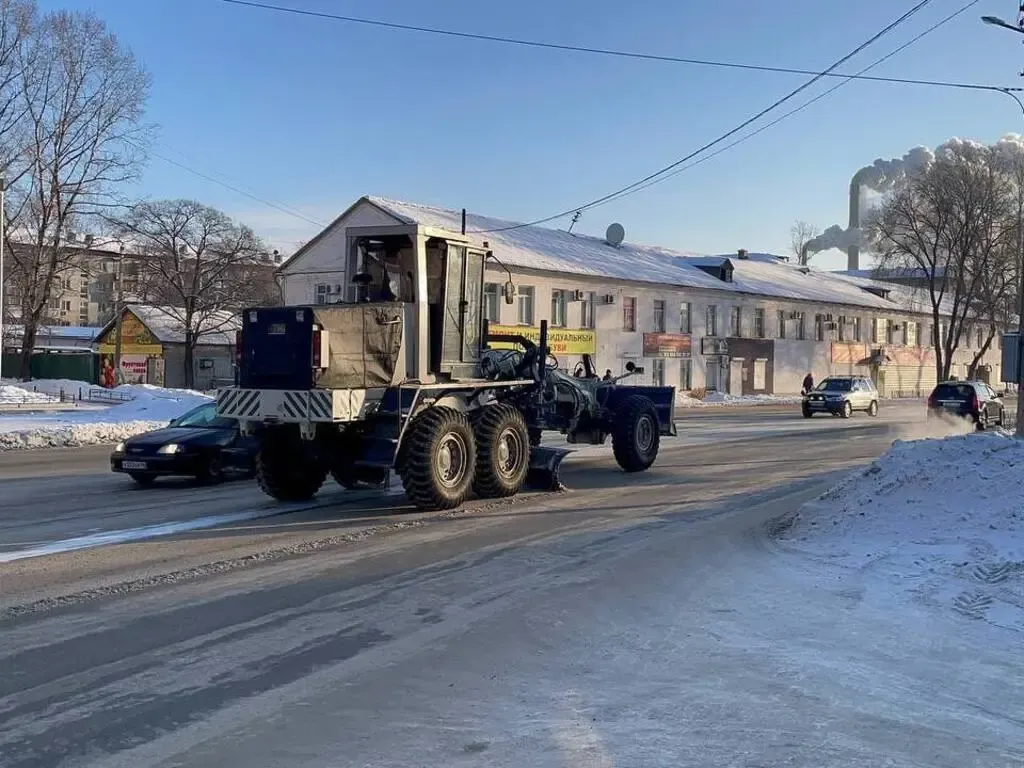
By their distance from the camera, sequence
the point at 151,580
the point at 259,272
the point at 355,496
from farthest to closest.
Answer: the point at 259,272 → the point at 355,496 → the point at 151,580

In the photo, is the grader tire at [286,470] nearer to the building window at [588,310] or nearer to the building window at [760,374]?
the building window at [588,310]

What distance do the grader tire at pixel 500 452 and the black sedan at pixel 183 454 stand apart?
3.38 m

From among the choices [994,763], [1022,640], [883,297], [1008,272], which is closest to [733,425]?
[1022,640]

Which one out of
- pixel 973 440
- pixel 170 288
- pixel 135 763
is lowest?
pixel 135 763

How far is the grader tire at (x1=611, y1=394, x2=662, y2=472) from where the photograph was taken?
52.4 ft

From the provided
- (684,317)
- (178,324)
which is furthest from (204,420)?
(178,324)

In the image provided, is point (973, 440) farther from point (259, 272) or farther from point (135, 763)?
point (259, 272)

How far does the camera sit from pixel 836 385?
4066 centimetres

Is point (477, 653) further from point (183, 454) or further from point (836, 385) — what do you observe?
point (836, 385)

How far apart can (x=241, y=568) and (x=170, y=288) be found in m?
57.6

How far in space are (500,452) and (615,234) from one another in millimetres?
48738

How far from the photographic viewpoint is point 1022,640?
20.9ft

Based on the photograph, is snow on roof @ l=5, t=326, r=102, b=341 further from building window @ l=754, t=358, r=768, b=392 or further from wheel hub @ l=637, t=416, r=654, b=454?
wheel hub @ l=637, t=416, r=654, b=454

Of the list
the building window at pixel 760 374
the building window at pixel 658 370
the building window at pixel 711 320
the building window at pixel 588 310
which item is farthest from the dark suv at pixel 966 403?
the building window at pixel 760 374
